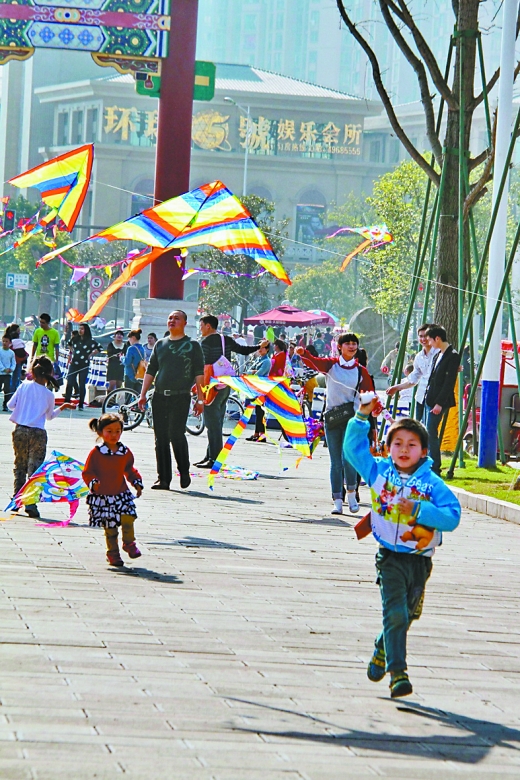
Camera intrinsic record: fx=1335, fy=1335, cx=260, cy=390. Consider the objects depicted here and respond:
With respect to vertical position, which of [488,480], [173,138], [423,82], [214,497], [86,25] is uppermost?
[86,25]

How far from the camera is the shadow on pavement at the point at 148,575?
8172 millimetres

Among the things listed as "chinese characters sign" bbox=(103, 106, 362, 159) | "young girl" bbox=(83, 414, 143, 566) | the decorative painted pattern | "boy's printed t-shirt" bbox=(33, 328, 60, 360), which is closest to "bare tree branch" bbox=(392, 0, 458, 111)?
"boy's printed t-shirt" bbox=(33, 328, 60, 360)

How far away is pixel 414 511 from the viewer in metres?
5.71

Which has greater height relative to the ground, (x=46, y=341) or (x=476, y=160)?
(x=476, y=160)

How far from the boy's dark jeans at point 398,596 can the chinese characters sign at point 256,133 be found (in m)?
95.5

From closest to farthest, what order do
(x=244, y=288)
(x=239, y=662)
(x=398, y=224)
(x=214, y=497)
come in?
(x=239, y=662)
(x=214, y=497)
(x=398, y=224)
(x=244, y=288)

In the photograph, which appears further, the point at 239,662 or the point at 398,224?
the point at 398,224

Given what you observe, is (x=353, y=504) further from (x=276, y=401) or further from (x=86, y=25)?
(x=86, y=25)

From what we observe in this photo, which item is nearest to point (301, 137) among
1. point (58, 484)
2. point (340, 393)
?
point (340, 393)

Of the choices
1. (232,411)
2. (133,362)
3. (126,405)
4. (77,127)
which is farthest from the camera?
(77,127)

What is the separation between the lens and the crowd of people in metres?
5.73

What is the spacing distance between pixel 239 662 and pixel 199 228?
38.9ft

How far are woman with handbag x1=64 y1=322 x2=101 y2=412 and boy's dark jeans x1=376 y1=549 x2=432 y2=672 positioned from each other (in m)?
20.3

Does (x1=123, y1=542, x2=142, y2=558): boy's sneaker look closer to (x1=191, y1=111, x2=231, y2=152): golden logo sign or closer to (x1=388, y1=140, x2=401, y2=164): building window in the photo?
(x1=191, y1=111, x2=231, y2=152): golden logo sign
